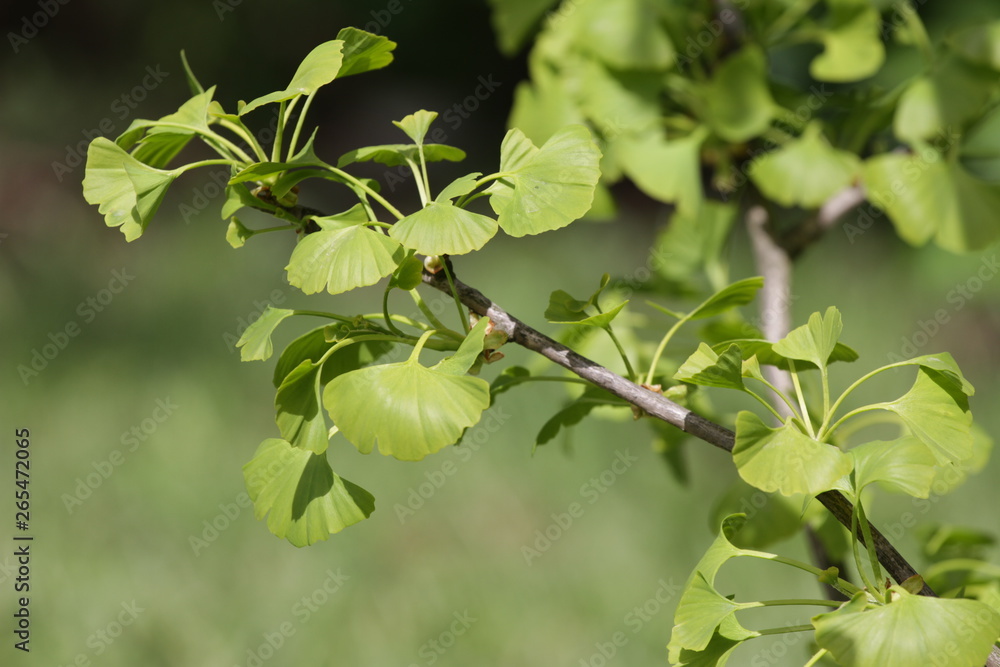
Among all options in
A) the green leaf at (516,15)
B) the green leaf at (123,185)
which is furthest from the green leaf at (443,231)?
the green leaf at (516,15)

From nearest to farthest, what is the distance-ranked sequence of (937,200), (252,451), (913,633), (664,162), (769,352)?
1. (913,633)
2. (769,352)
3. (937,200)
4. (664,162)
5. (252,451)

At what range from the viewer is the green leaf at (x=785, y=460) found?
0.34 metres

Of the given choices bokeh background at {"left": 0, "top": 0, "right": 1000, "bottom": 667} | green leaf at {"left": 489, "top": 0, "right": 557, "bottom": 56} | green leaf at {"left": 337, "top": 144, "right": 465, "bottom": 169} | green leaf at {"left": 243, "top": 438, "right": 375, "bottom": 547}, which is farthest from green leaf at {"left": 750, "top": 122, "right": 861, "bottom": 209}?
green leaf at {"left": 243, "top": 438, "right": 375, "bottom": 547}

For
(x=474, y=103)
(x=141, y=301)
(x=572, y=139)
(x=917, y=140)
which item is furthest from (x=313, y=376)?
(x=474, y=103)

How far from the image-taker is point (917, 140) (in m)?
A: 0.71

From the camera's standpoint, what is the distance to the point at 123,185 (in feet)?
1.34

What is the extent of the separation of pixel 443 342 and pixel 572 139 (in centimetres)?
12

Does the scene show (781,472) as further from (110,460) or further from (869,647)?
(110,460)

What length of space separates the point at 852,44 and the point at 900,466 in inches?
20.2

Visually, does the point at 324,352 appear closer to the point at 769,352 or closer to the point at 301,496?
the point at 301,496

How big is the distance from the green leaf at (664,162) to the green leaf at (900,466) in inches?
17.9

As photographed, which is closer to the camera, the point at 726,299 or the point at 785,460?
the point at 785,460

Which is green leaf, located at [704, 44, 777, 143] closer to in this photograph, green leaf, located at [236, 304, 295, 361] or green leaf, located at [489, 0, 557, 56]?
green leaf, located at [489, 0, 557, 56]

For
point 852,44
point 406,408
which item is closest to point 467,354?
point 406,408
